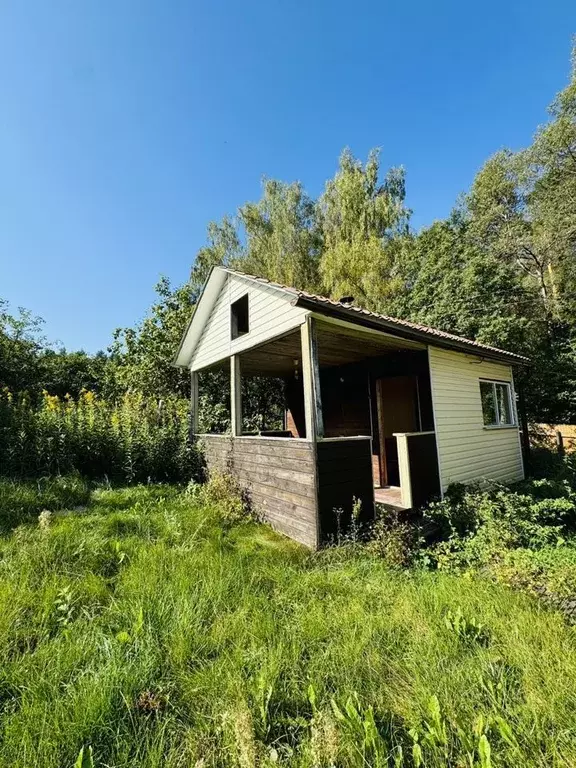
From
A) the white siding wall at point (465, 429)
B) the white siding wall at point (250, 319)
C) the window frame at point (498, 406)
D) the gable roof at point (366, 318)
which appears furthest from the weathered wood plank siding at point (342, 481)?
the window frame at point (498, 406)

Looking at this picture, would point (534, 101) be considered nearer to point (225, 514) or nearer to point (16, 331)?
point (225, 514)

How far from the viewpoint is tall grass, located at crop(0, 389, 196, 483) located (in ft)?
22.1

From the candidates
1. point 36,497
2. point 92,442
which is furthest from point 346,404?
point 36,497

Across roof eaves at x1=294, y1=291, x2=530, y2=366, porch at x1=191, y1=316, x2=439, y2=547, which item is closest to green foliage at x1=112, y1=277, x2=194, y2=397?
porch at x1=191, y1=316, x2=439, y2=547

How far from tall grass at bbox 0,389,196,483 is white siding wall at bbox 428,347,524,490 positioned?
5.74 metres

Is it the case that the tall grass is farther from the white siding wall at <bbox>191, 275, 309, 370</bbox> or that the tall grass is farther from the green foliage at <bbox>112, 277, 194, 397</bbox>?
the green foliage at <bbox>112, 277, 194, 397</bbox>

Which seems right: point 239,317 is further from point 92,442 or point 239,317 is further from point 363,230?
point 363,230

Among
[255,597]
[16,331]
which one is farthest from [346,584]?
[16,331]

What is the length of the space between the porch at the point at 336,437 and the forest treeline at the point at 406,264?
13.5 feet

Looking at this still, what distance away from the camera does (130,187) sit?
9.57 metres

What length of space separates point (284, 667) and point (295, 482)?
261 centimetres

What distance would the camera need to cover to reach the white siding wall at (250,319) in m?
5.29

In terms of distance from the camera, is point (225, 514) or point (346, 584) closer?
point (346, 584)

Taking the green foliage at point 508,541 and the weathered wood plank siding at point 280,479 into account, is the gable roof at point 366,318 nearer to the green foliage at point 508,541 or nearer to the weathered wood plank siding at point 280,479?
the weathered wood plank siding at point 280,479
